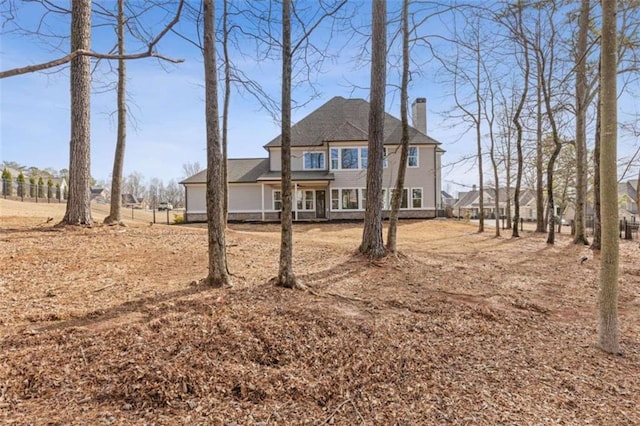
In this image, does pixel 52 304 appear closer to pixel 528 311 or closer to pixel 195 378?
pixel 195 378

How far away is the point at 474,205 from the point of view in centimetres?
5997

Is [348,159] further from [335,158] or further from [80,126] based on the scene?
[80,126]

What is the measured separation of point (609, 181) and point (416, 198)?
18.5m

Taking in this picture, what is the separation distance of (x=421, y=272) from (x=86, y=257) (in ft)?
21.0

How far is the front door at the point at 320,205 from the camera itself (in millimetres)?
22688

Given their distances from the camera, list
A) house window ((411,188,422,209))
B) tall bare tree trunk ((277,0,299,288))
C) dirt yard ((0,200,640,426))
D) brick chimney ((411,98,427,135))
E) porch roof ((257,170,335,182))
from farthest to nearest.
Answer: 1. brick chimney ((411,98,427,135))
2. house window ((411,188,422,209))
3. porch roof ((257,170,335,182))
4. tall bare tree trunk ((277,0,299,288))
5. dirt yard ((0,200,640,426))

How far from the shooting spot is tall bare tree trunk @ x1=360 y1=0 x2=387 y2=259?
25.1 feet

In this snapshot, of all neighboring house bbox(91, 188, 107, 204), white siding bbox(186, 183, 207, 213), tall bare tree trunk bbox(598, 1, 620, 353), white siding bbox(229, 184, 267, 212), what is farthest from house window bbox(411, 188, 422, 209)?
neighboring house bbox(91, 188, 107, 204)

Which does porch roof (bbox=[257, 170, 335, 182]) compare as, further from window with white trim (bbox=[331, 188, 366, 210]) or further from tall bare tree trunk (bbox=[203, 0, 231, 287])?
tall bare tree trunk (bbox=[203, 0, 231, 287])

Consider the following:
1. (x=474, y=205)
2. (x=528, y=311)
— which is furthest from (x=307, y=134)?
(x=474, y=205)

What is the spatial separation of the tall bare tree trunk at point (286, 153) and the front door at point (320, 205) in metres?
17.3

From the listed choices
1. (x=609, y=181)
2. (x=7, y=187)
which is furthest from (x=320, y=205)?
(x=7, y=187)

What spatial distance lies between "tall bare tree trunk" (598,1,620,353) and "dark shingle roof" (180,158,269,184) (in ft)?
65.4

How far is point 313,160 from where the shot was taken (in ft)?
A: 74.1
